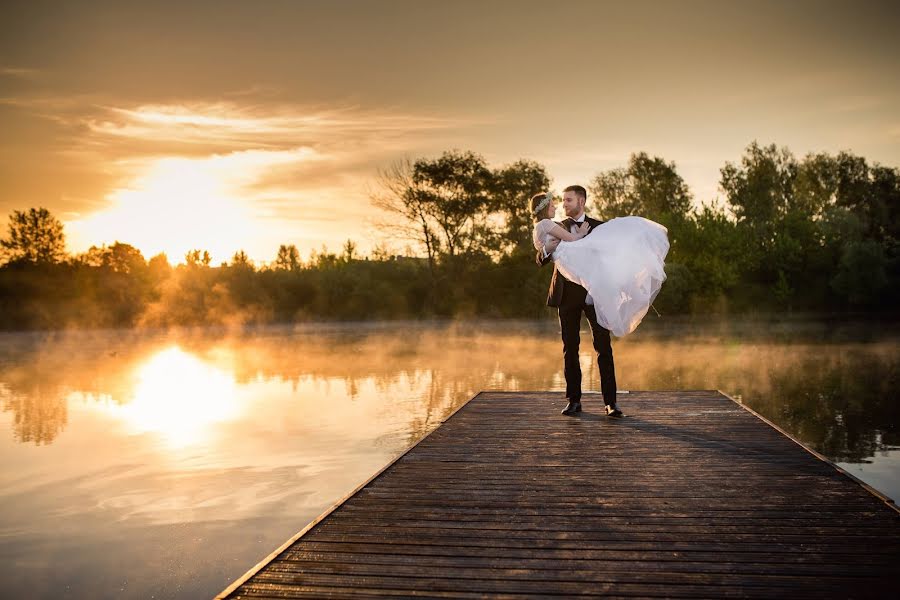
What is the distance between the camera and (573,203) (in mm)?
6309

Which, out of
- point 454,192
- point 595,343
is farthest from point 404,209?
point 595,343

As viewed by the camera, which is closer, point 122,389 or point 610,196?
point 122,389

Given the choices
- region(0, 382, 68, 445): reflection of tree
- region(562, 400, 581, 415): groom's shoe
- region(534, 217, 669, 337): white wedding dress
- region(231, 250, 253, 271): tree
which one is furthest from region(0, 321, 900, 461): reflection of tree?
region(231, 250, 253, 271): tree

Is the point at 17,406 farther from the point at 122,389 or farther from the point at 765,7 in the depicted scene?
the point at 765,7

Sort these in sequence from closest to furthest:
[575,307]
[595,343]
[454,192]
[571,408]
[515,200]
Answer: [575,307] < [595,343] < [571,408] < [454,192] < [515,200]

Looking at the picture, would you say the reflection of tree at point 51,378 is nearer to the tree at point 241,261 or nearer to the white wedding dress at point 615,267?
the white wedding dress at point 615,267

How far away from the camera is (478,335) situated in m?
27.4

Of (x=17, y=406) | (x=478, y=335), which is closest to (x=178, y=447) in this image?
(x=17, y=406)

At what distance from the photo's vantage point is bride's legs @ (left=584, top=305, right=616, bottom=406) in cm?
643

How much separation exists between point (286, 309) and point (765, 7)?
26496 millimetres

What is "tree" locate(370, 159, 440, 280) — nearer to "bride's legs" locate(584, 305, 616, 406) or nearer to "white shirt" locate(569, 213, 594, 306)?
"bride's legs" locate(584, 305, 616, 406)

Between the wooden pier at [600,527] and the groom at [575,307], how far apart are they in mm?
949

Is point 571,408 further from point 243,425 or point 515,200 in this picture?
point 515,200

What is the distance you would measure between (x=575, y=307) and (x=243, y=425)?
5.24m
